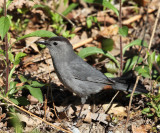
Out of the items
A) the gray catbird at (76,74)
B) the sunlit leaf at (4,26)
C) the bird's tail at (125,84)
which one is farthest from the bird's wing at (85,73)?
the sunlit leaf at (4,26)

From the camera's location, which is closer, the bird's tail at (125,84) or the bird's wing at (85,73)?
the bird's wing at (85,73)

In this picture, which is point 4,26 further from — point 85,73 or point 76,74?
point 85,73

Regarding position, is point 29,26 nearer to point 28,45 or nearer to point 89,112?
point 28,45

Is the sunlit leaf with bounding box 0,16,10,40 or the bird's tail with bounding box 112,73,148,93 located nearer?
the sunlit leaf with bounding box 0,16,10,40

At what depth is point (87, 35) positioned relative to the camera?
629 cm

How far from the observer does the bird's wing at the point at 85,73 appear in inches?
177

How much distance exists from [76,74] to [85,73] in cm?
21

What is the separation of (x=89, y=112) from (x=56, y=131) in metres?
0.81

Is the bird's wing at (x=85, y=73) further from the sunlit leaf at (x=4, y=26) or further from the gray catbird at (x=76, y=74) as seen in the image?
the sunlit leaf at (x=4, y=26)

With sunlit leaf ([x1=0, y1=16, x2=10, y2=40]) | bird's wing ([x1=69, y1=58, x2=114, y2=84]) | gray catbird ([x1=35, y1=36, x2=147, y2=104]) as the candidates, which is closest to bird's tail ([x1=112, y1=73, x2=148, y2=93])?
gray catbird ([x1=35, y1=36, x2=147, y2=104])

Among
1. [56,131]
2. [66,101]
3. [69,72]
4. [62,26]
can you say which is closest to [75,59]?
[69,72]

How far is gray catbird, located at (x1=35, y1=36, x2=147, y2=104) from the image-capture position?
14.5 feet

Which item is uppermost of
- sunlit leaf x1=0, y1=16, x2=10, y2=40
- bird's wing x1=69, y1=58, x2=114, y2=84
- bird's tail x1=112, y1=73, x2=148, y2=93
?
sunlit leaf x1=0, y1=16, x2=10, y2=40

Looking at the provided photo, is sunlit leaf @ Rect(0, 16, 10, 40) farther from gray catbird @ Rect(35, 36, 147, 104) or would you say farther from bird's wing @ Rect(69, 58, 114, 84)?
bird's wing @ Rect(69, 58, 114, 84)
